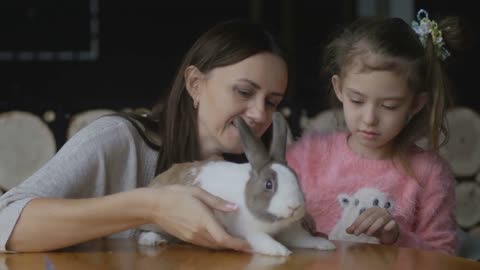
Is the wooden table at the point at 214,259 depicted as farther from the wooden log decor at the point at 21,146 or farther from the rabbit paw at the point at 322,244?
the wooden log decor at the point at 21,146

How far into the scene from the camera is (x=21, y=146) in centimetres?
350

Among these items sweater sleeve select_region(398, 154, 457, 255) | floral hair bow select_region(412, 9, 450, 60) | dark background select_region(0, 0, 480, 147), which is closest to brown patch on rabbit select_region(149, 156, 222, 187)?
Answer: sweater sleeve select_region(398, 154, 457, 255)

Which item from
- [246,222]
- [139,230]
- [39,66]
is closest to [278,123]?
[246,222]

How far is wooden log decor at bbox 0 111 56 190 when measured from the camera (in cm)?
349

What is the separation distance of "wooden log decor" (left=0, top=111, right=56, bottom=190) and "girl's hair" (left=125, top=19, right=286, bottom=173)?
1247 millimetres

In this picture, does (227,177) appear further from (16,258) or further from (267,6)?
(267,6)

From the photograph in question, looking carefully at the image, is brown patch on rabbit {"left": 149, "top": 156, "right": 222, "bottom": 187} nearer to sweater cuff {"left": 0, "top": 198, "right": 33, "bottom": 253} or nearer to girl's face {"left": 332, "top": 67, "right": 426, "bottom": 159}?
sweater cuff {"left": 0, "top": 198, "right": 33, "bottom": 253}

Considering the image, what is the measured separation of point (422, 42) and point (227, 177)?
0.97 metres

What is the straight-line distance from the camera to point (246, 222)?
5.33ft

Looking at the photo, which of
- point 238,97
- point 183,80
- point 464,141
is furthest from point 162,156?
point 464,141

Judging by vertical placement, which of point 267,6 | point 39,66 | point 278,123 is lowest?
point 39,66

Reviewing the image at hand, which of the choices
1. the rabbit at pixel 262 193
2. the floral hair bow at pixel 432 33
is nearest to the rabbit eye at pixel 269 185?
the rabbit at pixel 262 193

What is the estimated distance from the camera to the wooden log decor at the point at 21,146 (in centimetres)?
349

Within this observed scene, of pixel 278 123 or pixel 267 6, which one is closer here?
pixel 278 123
